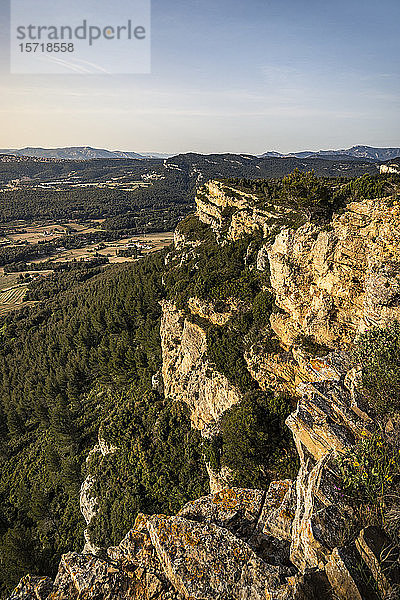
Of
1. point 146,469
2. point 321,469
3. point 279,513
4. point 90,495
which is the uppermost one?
point 321,469

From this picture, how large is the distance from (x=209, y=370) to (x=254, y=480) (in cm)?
1033

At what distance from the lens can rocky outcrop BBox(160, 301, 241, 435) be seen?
27922mm

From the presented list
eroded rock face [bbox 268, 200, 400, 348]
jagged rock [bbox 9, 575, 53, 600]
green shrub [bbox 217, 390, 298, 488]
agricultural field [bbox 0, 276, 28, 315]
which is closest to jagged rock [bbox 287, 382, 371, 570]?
eroded rock face [bbox 268, 200, 400, 348]

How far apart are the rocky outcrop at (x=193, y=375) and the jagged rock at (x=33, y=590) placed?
1623cm

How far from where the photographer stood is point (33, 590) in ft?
39.0

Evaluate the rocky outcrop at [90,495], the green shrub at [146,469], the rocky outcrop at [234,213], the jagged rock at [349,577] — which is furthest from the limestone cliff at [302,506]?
the rocky outcrop at [90,495]

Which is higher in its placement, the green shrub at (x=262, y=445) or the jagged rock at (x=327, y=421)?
the jagged rock at (x=327, y=421)

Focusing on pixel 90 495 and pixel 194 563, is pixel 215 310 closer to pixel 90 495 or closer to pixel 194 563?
pixel 194 563

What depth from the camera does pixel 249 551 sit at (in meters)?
9.95

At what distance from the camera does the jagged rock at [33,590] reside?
11.5m

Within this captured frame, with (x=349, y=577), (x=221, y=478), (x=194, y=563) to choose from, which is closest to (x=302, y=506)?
(x=349, y=577)

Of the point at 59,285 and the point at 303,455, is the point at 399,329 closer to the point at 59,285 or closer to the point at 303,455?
the point at 303,455

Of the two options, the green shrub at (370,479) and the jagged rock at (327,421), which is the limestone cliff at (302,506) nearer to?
the jagged rock at (327,421)

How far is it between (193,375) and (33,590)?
21.5 m
